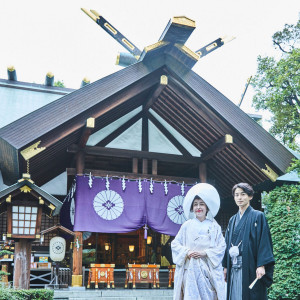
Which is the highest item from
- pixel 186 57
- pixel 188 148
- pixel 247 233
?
pixel 186 57

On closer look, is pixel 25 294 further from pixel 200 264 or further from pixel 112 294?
pixel 200 264

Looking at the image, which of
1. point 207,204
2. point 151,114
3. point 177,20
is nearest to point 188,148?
point 151,114

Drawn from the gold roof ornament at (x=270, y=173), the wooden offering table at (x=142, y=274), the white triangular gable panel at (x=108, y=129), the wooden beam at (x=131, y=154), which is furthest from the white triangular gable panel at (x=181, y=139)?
the wooden offering table at (x=142, y=274)

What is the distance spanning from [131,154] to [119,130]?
76 centimetres

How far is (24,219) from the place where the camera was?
792 centimetres

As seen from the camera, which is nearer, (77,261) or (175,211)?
(77,261)

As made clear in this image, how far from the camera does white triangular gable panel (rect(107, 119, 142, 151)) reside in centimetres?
1173

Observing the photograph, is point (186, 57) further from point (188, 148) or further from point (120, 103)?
point (188, 148)

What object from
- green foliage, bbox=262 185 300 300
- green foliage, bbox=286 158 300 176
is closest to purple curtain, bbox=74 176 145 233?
green foliage, bbox=262 185 300 300

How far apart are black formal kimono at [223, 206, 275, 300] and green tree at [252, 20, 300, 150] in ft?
35.4

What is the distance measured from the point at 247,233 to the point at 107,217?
21.6 feet

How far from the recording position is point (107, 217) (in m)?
10.8

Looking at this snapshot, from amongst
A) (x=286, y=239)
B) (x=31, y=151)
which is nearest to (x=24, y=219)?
(x=31, y=151)

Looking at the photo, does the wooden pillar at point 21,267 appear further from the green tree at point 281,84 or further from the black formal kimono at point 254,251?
the green tree at point 281,84
